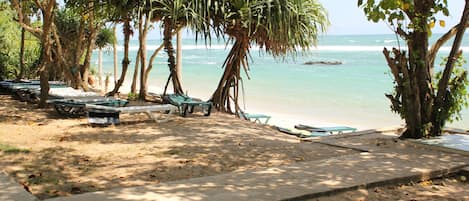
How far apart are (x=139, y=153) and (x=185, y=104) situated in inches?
131

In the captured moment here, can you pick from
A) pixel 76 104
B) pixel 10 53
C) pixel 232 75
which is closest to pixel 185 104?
pixel 232 75

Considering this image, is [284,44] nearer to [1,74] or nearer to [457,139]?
[457,139]

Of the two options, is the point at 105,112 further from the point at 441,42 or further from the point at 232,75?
the point at 441,42

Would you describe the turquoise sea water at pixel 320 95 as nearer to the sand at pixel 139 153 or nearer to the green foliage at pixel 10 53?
the sand at pixel 139 153

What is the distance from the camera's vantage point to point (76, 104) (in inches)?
312

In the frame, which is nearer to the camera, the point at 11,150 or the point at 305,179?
the point at 305,179

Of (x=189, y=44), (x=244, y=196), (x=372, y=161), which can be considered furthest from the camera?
(x=189, y=44)

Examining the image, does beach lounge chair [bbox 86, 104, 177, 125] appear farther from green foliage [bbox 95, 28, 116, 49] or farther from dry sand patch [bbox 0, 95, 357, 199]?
green foliage [bbox 95, 28, 116, 49]

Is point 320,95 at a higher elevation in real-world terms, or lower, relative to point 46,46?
lower

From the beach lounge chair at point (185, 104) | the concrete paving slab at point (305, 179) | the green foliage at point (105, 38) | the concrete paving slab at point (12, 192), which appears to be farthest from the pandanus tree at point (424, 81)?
the green foliage at point (105, 38)

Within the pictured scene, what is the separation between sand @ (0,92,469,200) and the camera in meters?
4.28

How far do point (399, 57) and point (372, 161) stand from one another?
159 cm

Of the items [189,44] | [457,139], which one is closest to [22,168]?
[457,139]

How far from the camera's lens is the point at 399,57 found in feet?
19.9
